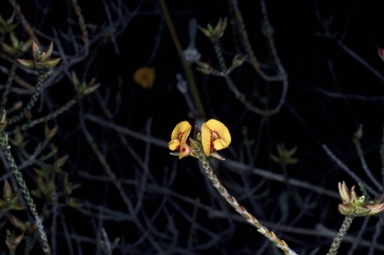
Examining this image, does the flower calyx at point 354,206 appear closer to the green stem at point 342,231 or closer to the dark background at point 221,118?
the green stem at point 342,231

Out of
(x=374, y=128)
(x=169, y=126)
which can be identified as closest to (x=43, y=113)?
(x=169, y=126)

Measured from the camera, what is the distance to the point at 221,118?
2.17 metres

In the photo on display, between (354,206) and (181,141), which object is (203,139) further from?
(354,206)

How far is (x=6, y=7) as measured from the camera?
1.98m

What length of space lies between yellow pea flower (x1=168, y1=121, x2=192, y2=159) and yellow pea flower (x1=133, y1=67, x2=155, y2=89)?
1.18 metres

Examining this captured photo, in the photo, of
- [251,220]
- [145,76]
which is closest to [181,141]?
[251,220]

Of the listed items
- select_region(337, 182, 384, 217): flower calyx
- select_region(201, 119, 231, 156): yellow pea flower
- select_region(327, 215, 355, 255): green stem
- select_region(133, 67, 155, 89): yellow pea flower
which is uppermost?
select_region(133, 67, 155, 89): yellow pea flower

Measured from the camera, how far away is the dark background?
2033mm

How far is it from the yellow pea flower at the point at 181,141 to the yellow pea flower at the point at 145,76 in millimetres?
1180

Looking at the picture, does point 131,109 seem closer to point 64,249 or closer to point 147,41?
point 147,41

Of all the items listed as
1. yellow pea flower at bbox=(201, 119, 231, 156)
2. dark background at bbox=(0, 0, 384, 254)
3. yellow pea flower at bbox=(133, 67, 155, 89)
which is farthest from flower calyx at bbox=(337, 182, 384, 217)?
yellow pea flower at bbox=(133, 67, 155, 89)

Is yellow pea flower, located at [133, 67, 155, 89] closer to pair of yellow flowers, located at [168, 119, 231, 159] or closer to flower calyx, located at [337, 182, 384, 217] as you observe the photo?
pair of yellow flowers, located at [168, 119, 231, 159]

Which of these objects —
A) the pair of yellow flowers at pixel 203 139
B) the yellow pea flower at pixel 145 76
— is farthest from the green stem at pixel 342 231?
the yellow pea flower at pixel 145 76

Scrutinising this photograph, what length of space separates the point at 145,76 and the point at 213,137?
1.23 metres
